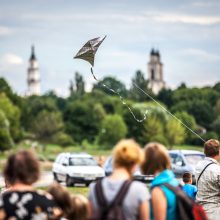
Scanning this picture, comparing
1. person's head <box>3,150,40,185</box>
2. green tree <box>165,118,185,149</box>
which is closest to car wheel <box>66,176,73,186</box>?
person's head <box>3,150,40,185</box>

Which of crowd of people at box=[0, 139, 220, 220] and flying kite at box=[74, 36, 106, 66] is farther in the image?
flying kite at box=[74, 36, 106, 66]

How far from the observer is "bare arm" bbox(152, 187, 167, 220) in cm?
693

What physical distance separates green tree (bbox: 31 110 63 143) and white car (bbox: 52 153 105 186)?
8358cm

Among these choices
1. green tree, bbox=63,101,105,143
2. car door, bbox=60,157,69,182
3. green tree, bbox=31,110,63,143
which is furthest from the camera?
green tree, bbox=63,101,105,143

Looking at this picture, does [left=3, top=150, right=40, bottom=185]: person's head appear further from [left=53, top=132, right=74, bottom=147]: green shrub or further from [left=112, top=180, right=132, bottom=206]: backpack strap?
[left=53, top=132, right=74, bottom=147]: green shrub

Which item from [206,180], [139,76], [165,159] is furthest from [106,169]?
[139,76]

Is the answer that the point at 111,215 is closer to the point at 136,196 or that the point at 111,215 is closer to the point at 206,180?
the point at 136,196

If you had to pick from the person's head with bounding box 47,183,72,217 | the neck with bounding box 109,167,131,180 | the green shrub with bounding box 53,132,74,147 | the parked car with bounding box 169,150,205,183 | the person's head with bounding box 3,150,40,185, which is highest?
the person's head with bounding box 3,150,40,185

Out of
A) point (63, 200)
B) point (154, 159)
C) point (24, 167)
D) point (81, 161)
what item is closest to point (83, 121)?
point (81, 161)

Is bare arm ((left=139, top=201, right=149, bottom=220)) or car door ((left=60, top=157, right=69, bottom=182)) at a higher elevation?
bare arm ((left=139, top=201, right=149, bottom=220))

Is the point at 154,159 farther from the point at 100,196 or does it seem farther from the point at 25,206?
the point at 25,206

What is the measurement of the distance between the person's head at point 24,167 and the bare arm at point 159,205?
3.31 feet

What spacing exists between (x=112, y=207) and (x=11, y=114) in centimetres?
9437

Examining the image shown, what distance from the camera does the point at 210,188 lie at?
31.6ft
